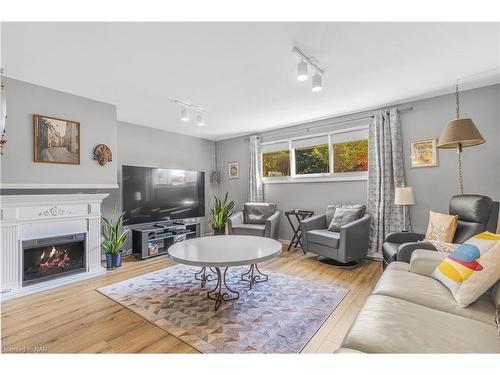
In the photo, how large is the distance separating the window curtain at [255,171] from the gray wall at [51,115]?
2.52 meters

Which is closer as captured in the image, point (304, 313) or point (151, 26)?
point (151, 26)

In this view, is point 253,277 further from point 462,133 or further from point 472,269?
point 462,133

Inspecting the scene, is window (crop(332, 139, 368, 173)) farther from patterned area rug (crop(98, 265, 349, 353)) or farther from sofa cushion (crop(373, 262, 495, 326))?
sofa cushion (crop(373, 262, 495, 326))

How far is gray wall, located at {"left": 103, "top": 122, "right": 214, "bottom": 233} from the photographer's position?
4070mm

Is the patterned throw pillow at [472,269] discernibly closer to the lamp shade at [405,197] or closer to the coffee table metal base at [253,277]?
the lamp shade at [405,197]

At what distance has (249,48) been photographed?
202 cm

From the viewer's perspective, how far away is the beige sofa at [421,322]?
3.14ft

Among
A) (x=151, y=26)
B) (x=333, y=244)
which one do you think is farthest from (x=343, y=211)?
(x=151, y=26)

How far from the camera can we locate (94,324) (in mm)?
1895

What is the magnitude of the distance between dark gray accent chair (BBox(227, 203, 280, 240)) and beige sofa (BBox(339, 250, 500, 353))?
98.2 inches

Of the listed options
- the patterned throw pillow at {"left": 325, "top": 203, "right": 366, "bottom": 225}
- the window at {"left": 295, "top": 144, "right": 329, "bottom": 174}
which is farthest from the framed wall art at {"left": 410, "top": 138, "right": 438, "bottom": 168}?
the window at {"left": 295, "top": 144, "right": 329, "bottom": 174}
